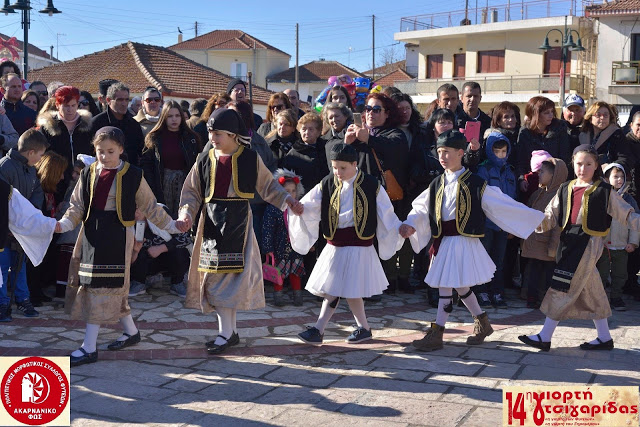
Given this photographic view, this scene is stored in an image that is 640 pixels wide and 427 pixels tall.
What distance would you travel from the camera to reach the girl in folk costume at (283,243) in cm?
791

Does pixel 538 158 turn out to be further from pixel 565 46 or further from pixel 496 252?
pixel 565 46

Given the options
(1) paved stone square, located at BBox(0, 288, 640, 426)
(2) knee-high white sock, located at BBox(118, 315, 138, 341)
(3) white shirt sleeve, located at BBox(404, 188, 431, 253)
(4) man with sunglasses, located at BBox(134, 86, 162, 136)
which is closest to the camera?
(1) paved stone square, located at BBox(0, 288, 640, 426)

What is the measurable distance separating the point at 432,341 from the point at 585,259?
1.44 meters

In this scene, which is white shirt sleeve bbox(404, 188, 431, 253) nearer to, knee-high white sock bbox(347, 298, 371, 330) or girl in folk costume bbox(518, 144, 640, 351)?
knee-high white sock bbox(347, 298, 371, 330)

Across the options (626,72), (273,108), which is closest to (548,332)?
(273,108)

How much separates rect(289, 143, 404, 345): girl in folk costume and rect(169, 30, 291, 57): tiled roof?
55.1m

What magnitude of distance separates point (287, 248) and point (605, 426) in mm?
4173

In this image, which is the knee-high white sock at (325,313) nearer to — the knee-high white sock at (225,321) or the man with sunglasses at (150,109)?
the knee-high white sock at (225,321)

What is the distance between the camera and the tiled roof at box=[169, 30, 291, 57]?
198 feet

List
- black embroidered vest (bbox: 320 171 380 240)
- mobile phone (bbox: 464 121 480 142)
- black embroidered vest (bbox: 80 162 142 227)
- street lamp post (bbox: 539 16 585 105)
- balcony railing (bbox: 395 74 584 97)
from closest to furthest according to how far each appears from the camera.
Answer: black embroidered vest (bbox: 80 162 142 227) → black embroidered vest (bbox: 320 171 380 240) → mobile phone (bbox: 464 121 480 142) → street lamp post (bbox: 539 16 585 105) → balcony railing (bbox: 395 74 584 97)

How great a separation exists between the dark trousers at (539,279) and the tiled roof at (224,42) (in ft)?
177

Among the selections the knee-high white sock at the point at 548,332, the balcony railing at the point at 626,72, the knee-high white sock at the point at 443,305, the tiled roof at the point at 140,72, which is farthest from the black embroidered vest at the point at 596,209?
the balcony railing at the point at 626,72

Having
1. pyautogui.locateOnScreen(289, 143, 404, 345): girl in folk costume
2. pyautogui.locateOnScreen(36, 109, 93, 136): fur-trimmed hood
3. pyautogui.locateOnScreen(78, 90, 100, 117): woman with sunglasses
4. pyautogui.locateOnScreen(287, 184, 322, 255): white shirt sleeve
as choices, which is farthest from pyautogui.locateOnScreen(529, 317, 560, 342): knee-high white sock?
pyautogui.locateOnScreen(78, 90, 100, 117): woman with sunglasses

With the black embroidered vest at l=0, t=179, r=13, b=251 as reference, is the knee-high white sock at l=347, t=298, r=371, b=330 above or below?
below
